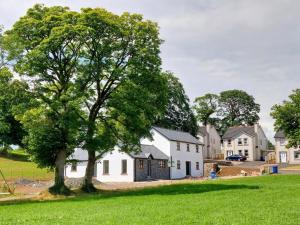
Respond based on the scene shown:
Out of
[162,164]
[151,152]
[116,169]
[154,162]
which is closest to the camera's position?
[116,169]

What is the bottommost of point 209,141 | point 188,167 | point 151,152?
point 188,167

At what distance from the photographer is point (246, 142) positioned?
103312mm

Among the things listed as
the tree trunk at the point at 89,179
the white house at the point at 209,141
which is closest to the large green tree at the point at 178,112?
the white house at the point at 209,141

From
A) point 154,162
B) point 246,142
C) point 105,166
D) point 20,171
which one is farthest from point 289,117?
point 246,142

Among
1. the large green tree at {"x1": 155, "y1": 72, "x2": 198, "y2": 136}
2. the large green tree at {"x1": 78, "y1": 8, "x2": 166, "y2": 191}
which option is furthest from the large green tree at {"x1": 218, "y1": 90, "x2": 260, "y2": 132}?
the large green tree at {"x1": 78, "y1": 8, "x2": 166, "y2": 191}

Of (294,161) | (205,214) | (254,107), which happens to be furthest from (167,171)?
(254,107)

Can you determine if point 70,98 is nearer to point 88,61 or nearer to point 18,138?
point 88,61

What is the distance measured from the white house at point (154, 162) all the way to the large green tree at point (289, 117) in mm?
15768

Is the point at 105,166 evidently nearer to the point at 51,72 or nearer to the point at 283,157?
the point at 51,72

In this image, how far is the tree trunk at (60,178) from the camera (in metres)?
34.7

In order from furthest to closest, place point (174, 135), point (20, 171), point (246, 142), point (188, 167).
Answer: point (246, 142) → point (188, 167) → point (174, 135) → point (20, 171)

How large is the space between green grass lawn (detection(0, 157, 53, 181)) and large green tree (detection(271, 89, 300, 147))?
29934 millimetres

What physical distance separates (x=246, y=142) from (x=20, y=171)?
56520 mm

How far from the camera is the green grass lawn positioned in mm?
58584
